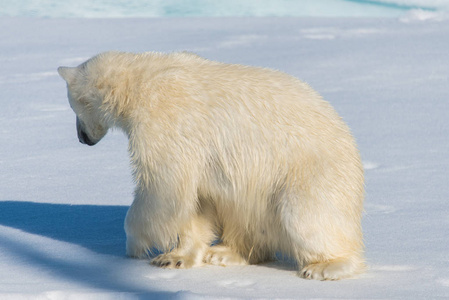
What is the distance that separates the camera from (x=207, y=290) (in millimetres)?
2760

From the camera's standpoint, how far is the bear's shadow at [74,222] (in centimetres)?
351

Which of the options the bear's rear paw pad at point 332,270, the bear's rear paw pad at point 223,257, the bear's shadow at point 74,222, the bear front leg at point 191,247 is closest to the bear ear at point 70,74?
the bear's shadow at point 74,222

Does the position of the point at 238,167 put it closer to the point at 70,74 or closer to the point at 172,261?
the point at 172,261

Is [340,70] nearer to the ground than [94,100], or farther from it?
nearer to the ground

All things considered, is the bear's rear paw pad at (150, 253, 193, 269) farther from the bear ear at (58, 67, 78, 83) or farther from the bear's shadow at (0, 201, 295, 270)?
the bear ear at (58, 67, 78, 83)

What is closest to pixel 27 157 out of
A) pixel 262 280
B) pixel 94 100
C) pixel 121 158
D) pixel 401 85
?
pixel 121 158

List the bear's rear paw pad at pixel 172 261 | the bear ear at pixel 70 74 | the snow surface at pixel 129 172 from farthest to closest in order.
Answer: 1. the bear ear at pixel 70 74
2. the bear's rear paw pad at pixel 172 261
3. the snow surface at pixel 129 172

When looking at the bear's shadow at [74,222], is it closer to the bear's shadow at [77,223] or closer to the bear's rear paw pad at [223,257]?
the bear's shadow at [77,223]

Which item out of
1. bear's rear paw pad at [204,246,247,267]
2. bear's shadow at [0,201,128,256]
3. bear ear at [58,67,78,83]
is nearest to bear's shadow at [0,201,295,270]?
bear's shadow at [0,201,128,256]

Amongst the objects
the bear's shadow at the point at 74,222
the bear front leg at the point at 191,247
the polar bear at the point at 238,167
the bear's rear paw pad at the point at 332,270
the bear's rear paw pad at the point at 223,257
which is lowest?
the bear's shadow at the point at 74,222

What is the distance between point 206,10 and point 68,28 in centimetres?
575

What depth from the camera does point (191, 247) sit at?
127 inches

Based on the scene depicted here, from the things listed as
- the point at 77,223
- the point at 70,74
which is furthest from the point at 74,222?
the point at 70,74

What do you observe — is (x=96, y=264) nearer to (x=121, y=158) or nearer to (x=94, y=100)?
(x=94, y=100)
